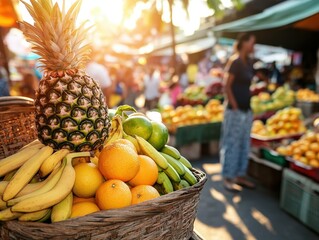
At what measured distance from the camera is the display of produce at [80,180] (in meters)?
1.06

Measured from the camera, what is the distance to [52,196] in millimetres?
1061

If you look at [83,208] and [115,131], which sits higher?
[115,131]

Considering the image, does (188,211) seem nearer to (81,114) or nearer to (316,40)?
(81,114)

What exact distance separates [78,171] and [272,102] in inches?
289

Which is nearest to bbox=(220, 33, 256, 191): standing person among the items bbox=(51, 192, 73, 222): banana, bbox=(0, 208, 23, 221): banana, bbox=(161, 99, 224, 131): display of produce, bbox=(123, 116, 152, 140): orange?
bbox=(161, 99, 224, 131): display of produce

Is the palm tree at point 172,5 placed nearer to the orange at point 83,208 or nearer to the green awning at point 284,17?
the green awning at point 284,17

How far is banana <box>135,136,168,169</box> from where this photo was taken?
136cm

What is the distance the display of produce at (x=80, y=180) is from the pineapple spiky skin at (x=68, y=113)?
0.20ft

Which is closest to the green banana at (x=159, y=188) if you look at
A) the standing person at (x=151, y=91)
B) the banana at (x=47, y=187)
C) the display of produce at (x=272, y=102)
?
the banana at (x=47, y=187)

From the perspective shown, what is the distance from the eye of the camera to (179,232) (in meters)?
1.21

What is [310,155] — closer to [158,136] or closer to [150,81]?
[158,136]

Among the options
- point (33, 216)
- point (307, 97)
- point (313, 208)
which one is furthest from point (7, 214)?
point (307, 97)

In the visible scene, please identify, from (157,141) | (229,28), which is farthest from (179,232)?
(229,28)

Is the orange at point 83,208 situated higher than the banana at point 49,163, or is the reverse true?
the banana at point 49,163
